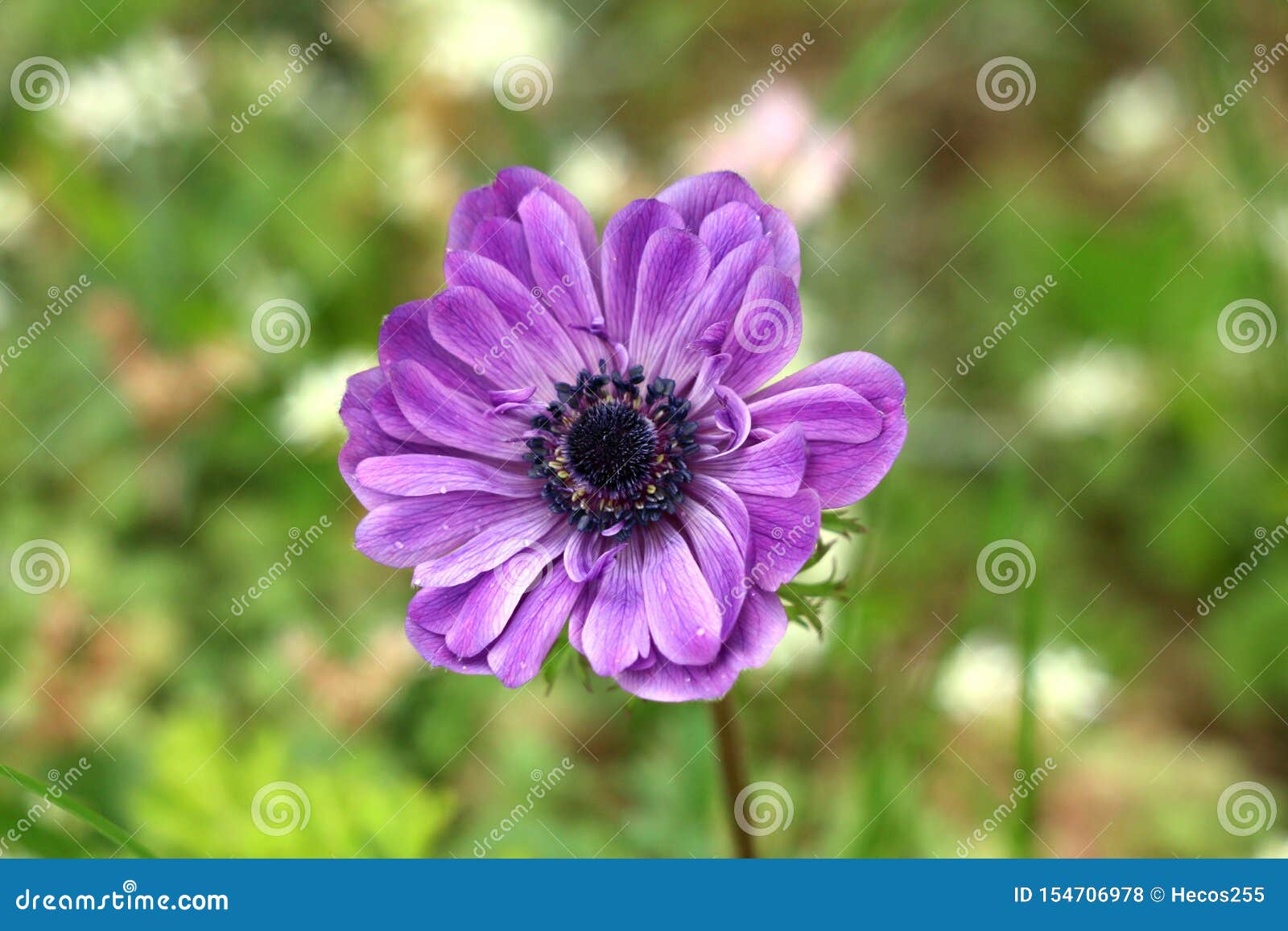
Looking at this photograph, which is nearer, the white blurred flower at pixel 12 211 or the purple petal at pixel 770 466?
the purple petal at pixel 770 466

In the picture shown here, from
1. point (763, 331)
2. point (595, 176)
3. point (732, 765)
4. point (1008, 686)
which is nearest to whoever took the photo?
point (763, 331)

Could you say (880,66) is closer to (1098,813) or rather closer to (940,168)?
(940,168)

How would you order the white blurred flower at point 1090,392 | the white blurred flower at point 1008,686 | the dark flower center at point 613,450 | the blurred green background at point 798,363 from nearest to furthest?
the dark flower center at point 613,450 → the white blurred flower at point 1008,686 → the blurred green background at point 798,363 → the white blurred flower at point 1090,392

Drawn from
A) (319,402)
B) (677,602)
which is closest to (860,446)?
(677,602)

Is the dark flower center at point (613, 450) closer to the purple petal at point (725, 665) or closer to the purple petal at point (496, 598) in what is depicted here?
the purple petal at point (496, 598)

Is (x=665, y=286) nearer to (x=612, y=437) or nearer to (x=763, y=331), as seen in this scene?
(x=763, y=331)

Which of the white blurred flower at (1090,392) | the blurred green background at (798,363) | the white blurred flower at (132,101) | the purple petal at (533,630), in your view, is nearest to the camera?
the purple petal at (533,630)

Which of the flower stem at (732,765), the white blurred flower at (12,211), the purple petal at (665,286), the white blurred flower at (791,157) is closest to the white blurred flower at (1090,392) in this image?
the white blurred flower at (791,157)

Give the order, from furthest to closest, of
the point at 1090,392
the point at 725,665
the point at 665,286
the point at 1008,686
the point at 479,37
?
the point at 479,37
the point at 1090,392
the point at 1008,686
the point at 665,286
the point at 725,665
